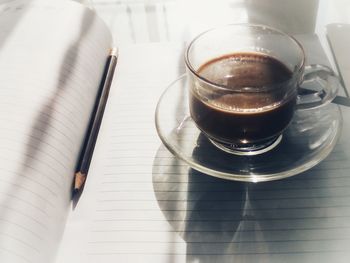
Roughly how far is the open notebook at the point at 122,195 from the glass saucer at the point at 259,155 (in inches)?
0.8

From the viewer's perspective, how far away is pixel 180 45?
0.57m

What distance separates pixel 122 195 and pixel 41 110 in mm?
121

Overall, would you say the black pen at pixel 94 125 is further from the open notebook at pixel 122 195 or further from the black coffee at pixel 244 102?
the black coffee at pixel 244 102

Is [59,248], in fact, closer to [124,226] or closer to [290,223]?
[124,226]

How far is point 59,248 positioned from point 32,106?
0.15 meters

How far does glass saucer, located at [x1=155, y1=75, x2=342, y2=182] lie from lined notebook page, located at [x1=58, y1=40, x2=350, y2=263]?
21 mm

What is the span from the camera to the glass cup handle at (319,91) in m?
0.38

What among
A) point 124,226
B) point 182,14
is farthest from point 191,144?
point 182,14

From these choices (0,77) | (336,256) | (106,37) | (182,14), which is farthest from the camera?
(182,14)

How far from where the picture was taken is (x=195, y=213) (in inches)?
14.2

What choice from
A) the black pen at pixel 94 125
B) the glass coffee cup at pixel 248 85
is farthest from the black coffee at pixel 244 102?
the black pen at pixel 94 125

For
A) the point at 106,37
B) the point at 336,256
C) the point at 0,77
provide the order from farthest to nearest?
the point at 106,37 < the point at 0,77 < the point at 336,256

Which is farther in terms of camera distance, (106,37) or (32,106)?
(106,37)

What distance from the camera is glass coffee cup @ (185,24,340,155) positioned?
1.14ft
